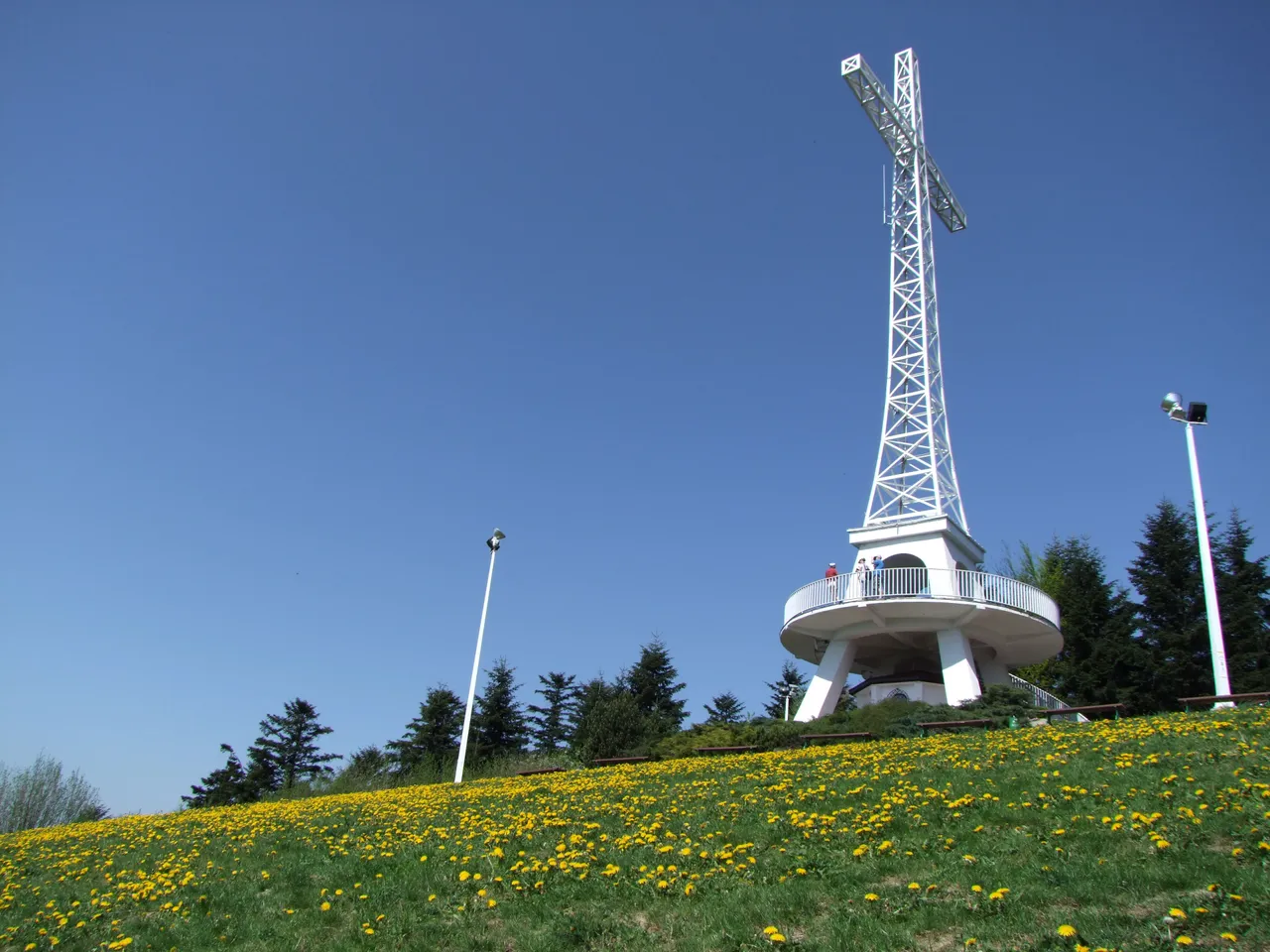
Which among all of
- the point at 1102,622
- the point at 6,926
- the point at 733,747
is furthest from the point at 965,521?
the point at 6,926

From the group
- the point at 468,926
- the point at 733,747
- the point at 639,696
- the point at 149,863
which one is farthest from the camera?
the point at 639,696

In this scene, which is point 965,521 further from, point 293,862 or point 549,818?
point 293,862

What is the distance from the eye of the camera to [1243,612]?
37938 millimetres

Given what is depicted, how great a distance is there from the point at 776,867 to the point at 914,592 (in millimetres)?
20375

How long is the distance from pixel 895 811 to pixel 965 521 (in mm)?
23987

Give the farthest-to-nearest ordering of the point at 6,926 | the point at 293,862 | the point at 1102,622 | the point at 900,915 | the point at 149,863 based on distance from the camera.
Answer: the point at 1102,622
the point at 149,863
the point at 293,862
the point at 6,926
the point at 900,915

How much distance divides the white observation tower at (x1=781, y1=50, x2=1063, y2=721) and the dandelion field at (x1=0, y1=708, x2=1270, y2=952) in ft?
39.7

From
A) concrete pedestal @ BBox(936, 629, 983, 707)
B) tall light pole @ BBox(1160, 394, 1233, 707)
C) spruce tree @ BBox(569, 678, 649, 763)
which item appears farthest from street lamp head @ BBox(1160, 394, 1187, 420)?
spruce tree @ BBox(569, 678, 649, 763)

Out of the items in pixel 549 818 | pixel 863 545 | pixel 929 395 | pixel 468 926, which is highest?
pixel 929 395

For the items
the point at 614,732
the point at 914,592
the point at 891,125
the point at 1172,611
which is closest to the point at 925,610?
the point at 914,592

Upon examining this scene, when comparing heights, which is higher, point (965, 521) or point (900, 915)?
point (965, 521)

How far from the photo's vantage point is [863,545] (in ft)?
108

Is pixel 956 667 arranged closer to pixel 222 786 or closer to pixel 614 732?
pixel 614 732

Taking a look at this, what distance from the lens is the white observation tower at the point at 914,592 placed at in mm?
29141
